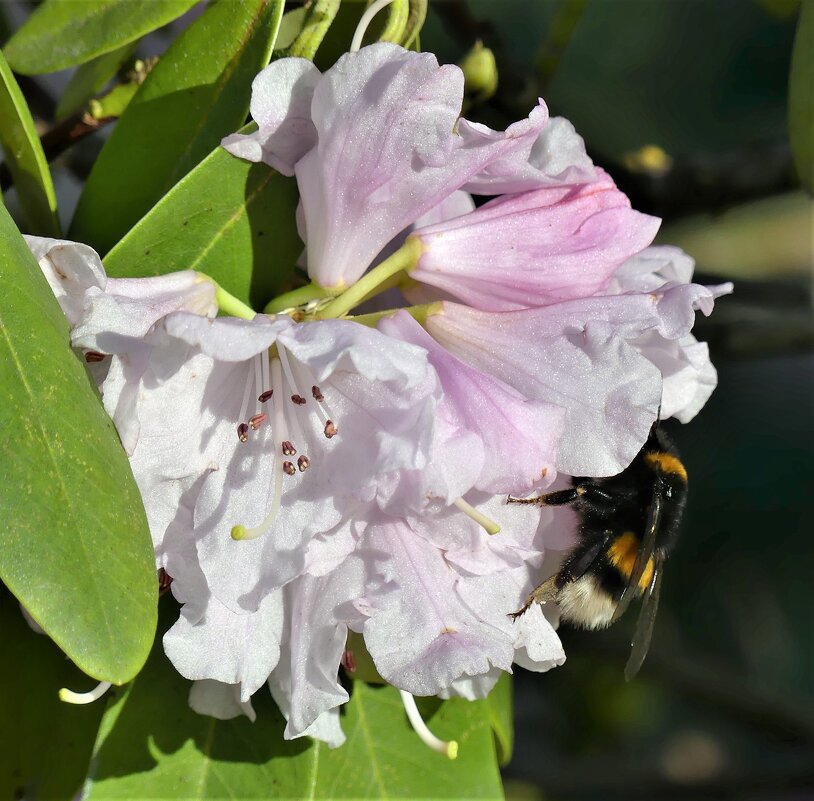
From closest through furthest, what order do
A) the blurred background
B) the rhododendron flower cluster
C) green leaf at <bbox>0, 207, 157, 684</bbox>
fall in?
green leaf at <bbox>0, 207, 157, 684</bbox>
the rhododendron flower cluster
the blurred background

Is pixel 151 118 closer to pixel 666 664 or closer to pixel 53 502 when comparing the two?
pixel 53 502

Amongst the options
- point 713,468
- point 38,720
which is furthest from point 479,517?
point 713,468

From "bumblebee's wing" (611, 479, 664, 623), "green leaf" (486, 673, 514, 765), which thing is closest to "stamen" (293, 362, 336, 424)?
"bumblebee's wing" (611, 479, 664, 623)

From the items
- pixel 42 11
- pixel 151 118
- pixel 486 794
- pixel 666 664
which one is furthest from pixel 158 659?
pixel 666 664

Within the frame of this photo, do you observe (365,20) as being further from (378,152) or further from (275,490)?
(275,490)

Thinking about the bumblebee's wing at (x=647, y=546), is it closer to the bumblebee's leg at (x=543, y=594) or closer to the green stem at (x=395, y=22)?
the bumblebee's leg at (x=543, y=594)

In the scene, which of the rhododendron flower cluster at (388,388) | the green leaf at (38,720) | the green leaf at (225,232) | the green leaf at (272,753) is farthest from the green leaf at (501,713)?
the green leaf at (225,232)

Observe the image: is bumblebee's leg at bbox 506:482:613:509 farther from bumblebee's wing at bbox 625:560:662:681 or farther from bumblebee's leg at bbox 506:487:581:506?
bumblebee's wing at bbox 625:560:662:681

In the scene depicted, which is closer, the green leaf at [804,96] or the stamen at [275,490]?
the stamen at [275,490]
